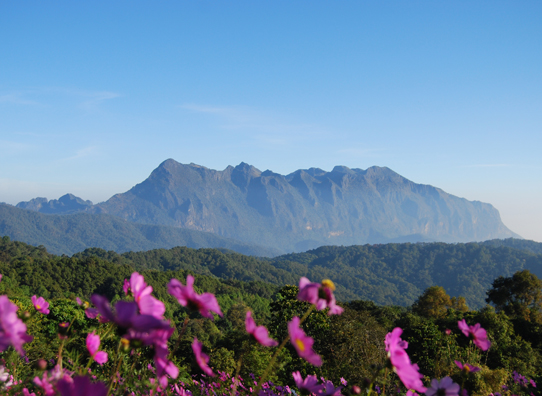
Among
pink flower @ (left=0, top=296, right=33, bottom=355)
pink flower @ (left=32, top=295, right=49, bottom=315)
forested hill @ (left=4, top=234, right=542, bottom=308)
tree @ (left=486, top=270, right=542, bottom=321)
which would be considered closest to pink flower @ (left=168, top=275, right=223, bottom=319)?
pink flower @ (left=0, top=296, right=33, bottom=355)

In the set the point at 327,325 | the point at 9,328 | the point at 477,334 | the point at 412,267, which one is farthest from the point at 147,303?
the point at 412,267

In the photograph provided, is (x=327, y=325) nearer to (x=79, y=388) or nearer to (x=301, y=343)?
(x=301, y=343)

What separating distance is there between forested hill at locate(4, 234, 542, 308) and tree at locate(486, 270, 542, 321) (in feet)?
191

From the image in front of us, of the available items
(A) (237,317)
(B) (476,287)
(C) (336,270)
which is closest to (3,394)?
(A) (237,317)

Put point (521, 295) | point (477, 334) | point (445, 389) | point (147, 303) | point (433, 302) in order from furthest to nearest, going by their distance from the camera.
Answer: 1. point (433, 302)
2. point (521, 295)
3. point (477, 334)
4. point (445, 389)
5. point (147, 303)

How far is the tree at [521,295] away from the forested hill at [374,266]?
191 feet

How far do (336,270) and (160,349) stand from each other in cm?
14110

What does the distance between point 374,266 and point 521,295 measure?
116887 mm

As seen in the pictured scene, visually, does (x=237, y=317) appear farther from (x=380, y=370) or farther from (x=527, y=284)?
(x=380, y=370)

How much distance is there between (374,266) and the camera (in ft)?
472

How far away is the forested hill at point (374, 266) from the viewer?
99.4 metres

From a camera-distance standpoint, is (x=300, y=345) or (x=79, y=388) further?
(x=300, y=345)

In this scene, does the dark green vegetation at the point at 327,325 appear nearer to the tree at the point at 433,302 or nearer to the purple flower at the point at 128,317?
the tree at the point at 433,302

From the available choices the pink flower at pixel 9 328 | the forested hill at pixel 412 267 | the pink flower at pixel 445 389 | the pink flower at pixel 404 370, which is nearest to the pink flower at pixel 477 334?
the pink flower at pixel 445 389
